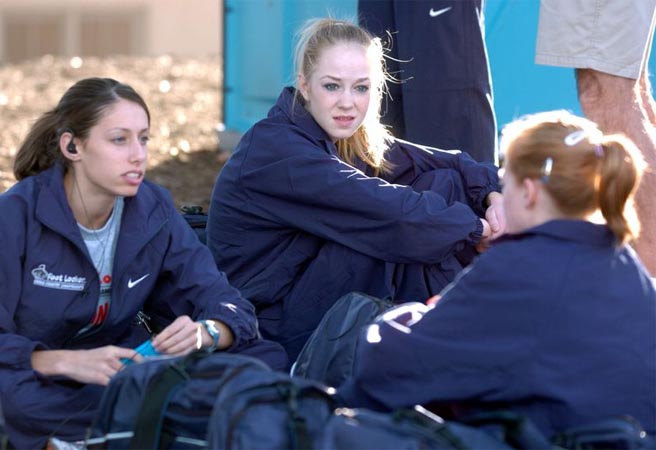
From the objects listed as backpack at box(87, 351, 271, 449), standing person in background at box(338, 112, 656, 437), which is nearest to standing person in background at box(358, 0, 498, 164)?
standing person in background at box(338, 112, 656, 437)

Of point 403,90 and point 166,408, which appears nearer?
point 166,408

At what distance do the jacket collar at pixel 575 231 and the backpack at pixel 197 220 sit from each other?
1.90 metres

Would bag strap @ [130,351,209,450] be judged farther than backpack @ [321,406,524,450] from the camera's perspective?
Yes

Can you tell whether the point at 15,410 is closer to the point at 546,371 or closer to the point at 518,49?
the point at 546,371

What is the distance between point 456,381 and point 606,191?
566 mm

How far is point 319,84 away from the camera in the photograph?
14.6 feet

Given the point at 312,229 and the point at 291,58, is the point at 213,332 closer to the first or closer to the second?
the point at 312,229

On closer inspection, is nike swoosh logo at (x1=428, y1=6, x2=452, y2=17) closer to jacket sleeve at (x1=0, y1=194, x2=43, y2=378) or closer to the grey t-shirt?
the grey t-shirt

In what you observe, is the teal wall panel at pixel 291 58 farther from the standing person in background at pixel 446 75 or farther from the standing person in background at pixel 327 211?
the standing person in background at pixel 327 211

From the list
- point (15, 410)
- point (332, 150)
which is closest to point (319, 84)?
point (332, 150)

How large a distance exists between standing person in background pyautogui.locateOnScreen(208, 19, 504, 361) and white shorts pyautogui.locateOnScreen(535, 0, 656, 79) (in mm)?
894

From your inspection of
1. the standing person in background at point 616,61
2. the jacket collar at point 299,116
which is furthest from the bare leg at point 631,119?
the jacket collar at point 299,116

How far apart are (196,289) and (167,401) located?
3.15 ft

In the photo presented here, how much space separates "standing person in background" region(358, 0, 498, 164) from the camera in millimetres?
5344
